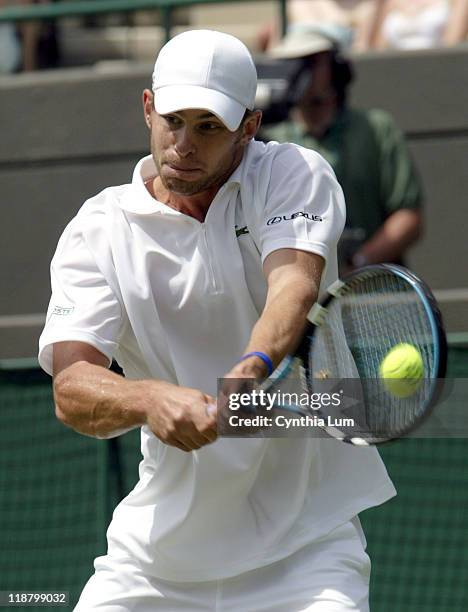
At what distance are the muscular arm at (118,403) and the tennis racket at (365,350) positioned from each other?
0.96 ft

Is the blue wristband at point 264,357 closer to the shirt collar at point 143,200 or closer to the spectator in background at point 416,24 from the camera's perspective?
the shirt collar at point 143,200

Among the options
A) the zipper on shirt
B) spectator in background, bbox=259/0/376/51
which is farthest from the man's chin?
spectator in background, bbox=259/0/376/51

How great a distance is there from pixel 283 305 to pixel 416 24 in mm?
4060

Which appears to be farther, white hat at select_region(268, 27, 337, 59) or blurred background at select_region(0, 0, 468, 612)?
white hat at select_region(268, 27, 337, 59)

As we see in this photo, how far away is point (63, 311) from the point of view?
11.0 ft

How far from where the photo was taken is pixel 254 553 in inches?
131

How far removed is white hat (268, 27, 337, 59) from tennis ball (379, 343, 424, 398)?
9.74ft

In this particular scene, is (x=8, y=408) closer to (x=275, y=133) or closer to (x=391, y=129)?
(x=275, y=133)

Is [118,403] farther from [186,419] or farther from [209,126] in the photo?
[209,126]

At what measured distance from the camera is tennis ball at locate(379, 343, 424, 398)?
10.4 ft

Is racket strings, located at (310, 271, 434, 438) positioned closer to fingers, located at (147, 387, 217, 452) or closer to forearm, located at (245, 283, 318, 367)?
forearm, located at (245, 283, 318, 367)

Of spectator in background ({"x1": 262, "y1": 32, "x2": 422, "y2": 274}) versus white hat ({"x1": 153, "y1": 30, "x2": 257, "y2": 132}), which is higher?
white hat ({"x1": 153, "y1": 30, "x2": 257, "y2": 132})

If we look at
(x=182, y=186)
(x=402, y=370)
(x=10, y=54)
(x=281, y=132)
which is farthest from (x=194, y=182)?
(x=10, y=54)

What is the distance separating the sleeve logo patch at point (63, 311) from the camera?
10.9 ft
